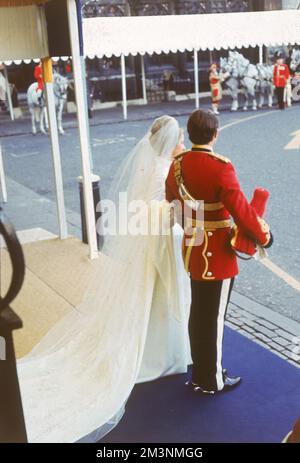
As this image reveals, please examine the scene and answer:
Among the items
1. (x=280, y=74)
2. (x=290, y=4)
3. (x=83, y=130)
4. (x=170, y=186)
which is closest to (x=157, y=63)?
(x=290, y=4)

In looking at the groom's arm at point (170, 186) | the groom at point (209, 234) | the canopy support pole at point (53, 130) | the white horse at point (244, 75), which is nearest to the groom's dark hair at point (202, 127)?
the groom at point (209, 234)

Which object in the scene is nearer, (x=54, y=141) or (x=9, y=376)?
(x=9, y=376)

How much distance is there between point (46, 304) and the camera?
5.66 meters

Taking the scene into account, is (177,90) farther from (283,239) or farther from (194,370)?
(194,370)

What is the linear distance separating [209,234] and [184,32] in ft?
48.8

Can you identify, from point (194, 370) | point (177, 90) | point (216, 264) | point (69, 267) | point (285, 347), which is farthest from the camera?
point (177, 90)

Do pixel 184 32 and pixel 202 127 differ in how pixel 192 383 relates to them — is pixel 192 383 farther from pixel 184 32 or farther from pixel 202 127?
pixel 184 32

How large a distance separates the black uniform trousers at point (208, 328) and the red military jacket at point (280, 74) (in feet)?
55.3

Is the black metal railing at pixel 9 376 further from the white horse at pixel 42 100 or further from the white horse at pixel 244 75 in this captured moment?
the white horse at pixel 244 75

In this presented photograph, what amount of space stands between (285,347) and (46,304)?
2.21 metres

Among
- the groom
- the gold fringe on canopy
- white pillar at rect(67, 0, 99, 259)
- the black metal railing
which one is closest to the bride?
the groom

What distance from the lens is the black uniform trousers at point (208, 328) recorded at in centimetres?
392

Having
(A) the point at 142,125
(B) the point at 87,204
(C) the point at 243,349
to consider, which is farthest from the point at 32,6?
(A) the point at 142,125

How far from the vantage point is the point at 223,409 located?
389 centimetres
